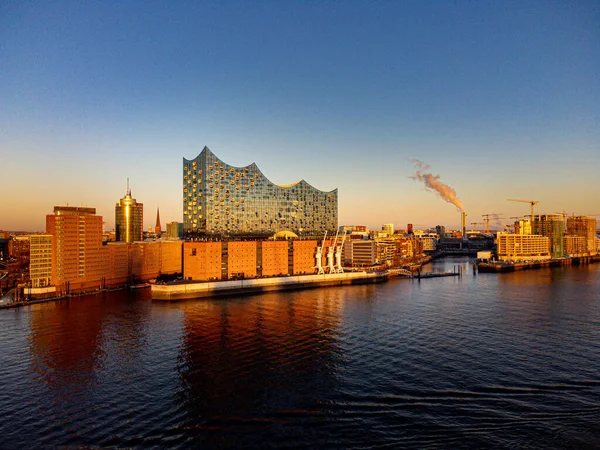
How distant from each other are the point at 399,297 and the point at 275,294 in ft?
52.6

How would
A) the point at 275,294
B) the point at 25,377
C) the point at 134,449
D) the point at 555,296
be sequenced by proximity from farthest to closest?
the point at 275,294
the point at 555,296
the point at 25,377
the point at 134,449

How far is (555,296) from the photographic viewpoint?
1864 inches

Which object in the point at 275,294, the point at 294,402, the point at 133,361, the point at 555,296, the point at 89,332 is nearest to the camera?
the point at 294,402

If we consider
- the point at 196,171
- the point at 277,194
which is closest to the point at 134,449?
the point at 196,171

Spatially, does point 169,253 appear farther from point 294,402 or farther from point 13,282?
point 294,402

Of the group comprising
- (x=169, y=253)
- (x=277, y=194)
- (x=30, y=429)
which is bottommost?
(x=30, y=429)

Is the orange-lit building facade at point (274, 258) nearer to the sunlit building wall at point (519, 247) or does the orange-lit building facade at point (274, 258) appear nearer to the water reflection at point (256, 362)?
the water reflection at point (256, 362)

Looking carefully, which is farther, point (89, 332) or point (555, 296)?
point (555, 296)

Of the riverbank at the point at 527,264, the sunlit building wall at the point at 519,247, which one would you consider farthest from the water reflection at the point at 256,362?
the sunlit building wall at the point at 519,247

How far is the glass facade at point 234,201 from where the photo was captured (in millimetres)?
58491

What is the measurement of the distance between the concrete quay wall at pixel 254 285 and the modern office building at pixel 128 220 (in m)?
59.2

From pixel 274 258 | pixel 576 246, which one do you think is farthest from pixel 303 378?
pixel 576 246

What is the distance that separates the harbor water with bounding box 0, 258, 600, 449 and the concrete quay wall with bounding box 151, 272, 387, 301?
29.6ft

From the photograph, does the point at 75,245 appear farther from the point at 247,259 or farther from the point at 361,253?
the point at 361,253
